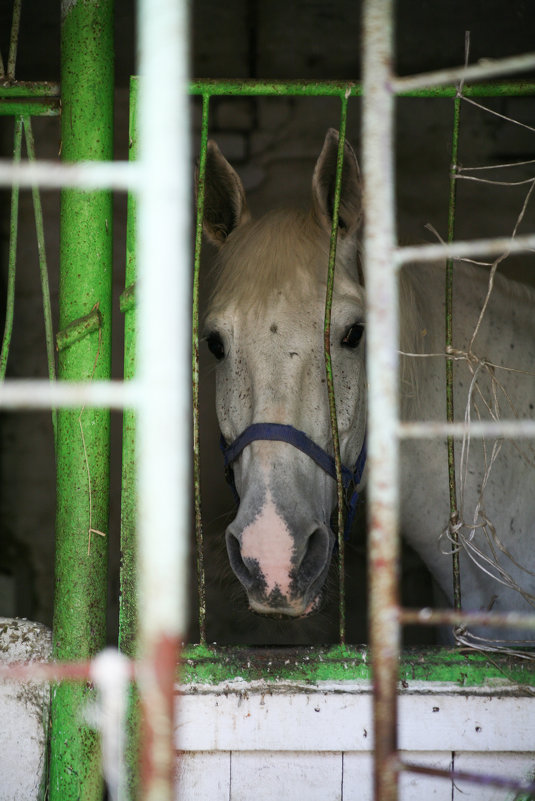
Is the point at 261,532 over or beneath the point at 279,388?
beneath

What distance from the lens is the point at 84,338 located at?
1711mm

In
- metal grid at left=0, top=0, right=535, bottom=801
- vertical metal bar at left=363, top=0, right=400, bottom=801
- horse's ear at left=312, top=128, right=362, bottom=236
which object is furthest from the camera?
horse's ear at left=312, top=128, right=362, bottom=236

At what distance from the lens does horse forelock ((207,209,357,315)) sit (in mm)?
2045

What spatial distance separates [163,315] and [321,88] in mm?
1034

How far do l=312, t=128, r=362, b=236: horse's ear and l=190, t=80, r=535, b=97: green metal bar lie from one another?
0.26 meters

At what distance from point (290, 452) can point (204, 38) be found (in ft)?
10.4

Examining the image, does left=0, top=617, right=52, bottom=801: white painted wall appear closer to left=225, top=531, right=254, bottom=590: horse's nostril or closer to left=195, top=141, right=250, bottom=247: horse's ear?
left=225, top=531, right=254, bottom=590: horse's nostril

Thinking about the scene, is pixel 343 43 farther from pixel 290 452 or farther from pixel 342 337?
pixel 290 452

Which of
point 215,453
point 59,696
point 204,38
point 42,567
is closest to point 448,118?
point 204,38

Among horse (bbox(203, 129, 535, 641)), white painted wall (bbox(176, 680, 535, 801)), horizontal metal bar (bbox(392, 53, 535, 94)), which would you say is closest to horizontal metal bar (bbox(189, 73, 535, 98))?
horse (bbox(203, 129, 535, 641))

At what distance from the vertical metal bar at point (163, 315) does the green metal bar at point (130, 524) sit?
77 centimetres

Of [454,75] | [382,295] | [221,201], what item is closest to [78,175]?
[382,295]

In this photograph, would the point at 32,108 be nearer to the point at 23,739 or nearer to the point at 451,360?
the point at 451,360

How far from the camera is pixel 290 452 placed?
183cm
